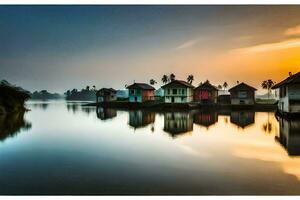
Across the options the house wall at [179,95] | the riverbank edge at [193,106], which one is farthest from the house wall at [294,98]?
the house wall at [179,95]

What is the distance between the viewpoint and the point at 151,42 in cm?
1209

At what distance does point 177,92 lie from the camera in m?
29.2

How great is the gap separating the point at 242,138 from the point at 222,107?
711 inches

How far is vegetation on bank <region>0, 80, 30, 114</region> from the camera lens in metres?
20.4

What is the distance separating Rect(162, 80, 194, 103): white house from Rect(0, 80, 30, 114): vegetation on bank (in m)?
11.3

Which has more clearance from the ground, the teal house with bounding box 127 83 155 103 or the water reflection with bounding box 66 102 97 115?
the teal house with bounding box 127 83 155 103

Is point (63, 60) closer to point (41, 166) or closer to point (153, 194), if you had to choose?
point (41, 166)

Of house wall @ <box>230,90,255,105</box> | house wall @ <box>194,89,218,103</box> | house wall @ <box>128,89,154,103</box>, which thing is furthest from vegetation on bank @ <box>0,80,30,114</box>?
house wall @ <box>230,90,255,105</box>

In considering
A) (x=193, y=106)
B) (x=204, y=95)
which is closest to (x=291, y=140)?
(x=193, y=106)

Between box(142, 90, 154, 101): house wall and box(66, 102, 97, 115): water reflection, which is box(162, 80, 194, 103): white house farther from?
box(66, 102, 97, 115): water reflection

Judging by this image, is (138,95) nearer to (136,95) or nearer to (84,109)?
→ (136,95)

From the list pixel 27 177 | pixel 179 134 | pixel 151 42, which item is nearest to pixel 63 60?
pixel 151 42

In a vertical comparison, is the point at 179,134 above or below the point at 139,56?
below

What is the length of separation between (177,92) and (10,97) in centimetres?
1315
